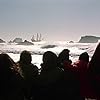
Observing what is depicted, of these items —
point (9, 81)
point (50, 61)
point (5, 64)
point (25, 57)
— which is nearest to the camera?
point (5, 64)

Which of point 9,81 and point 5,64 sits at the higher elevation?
point 5,64

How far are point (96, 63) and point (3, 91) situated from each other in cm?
150

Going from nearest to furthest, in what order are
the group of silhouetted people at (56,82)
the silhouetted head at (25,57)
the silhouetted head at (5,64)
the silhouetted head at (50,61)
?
the silhouetted head at (5,64), the group of silhouetted people at (56,82), the silhouetted head at (50,61), the silhouetted head at (25,57)

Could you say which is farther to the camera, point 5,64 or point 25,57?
point 25,57

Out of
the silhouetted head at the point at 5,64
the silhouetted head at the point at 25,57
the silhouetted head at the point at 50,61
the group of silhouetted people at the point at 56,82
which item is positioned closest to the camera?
the silhouetted head at the point at 5,64

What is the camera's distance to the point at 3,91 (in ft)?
18.7

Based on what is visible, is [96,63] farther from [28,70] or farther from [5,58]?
[28,70]

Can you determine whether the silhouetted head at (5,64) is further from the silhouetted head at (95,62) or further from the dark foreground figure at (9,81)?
the silhouetted head at (95,62)

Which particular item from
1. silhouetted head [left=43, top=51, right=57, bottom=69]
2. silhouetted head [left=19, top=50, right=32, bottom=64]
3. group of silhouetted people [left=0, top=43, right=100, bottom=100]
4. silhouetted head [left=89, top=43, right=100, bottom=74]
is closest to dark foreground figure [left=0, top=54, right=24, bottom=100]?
group of silhouetted people [left=0, top=43, right=100, bottom=100]

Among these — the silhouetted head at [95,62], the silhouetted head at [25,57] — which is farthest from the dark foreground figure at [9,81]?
the silhouetted head at [25,57]

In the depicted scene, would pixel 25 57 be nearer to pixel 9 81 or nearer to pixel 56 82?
pixel 56 82

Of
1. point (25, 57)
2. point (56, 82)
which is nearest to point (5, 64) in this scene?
point (56, 82)

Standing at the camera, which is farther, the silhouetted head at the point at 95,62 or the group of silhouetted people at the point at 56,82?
the group of silhouetted people at the point at 56,82

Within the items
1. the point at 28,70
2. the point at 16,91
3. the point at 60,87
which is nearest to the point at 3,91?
the point at 16,91
